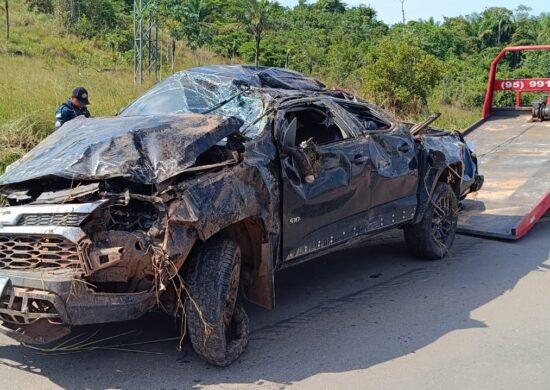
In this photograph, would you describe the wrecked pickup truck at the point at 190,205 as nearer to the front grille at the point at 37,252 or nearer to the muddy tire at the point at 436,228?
the front grille at the point at 37,252

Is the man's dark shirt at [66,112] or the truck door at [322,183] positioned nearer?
the truck door at [322,183]

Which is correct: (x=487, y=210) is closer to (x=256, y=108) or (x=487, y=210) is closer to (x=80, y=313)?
(x=256, y=108)

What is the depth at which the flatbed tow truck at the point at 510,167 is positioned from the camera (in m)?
8.06

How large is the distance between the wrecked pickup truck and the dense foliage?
1369cm

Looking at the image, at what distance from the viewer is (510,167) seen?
9.96m

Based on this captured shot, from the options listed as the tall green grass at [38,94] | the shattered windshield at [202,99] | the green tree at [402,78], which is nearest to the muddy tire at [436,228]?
the shattered windshield at [202,99]

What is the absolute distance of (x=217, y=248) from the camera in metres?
4.14

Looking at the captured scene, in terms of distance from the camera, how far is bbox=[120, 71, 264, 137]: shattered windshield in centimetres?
518

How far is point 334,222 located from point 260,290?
1.07m

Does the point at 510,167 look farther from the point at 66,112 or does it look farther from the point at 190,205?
the point at 190,205

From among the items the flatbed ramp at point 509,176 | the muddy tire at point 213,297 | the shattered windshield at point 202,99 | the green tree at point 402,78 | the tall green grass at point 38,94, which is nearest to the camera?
the muddy tire at point 213,297

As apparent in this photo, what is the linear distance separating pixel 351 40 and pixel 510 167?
3042cm

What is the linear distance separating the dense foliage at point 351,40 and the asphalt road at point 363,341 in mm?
13079

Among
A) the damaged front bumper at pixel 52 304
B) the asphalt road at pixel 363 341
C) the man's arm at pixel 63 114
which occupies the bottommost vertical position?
the asphalt road at pixel 363 341
